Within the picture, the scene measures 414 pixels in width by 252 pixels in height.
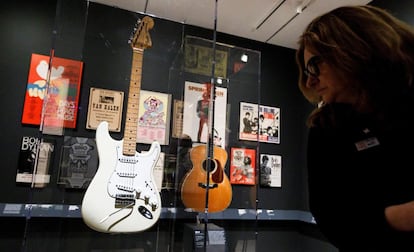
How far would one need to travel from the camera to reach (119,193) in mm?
1673

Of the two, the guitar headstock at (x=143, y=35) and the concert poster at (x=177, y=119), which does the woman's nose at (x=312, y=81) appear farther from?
the concert poster at (x=177, y=119)

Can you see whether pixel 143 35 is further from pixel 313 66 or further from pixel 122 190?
pixel 313 66

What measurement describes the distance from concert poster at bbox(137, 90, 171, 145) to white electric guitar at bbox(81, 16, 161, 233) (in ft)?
1.26

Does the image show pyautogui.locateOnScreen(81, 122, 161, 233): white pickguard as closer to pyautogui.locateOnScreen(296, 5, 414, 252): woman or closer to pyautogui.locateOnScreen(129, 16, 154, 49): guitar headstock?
pyautogui.locateOnScreen(129, 16, 154, 49): guitar headstock

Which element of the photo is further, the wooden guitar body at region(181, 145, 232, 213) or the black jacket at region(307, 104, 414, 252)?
the wooden guitar body at region(181, 145, 232, 213)

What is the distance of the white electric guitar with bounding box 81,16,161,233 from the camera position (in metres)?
1.62

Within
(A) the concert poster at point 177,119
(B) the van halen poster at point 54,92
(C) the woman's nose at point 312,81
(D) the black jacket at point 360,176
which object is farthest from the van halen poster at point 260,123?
(D) the black jacket at point 360,176

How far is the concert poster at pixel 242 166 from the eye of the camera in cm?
283

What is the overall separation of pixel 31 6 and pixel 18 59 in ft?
1.65

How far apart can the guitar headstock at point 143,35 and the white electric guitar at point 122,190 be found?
0.56 m

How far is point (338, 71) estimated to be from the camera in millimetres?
622

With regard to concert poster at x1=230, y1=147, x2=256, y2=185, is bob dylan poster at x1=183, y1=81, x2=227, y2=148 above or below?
above

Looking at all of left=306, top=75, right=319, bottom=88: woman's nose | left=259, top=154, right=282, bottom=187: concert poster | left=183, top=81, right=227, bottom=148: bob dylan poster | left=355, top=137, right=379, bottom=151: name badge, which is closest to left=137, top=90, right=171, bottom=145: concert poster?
left=183, top=81, right=227, bottom=148: bob dylan poster

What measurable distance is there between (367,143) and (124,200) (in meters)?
1.44
